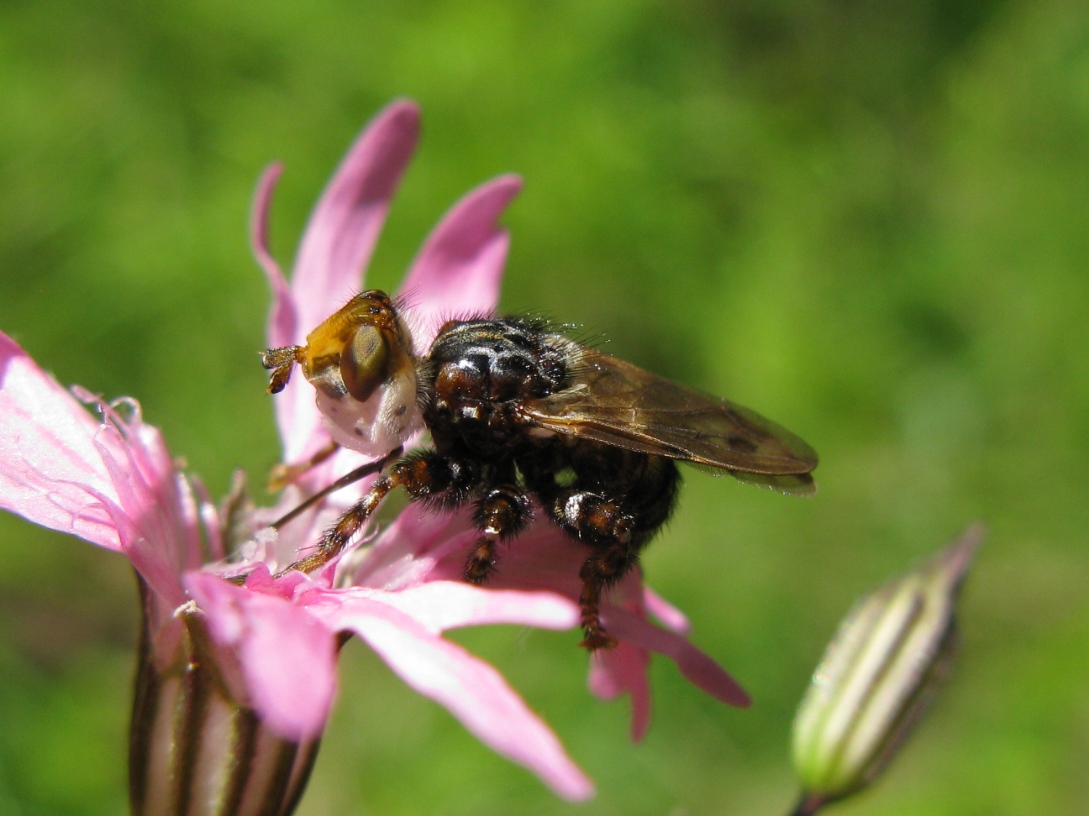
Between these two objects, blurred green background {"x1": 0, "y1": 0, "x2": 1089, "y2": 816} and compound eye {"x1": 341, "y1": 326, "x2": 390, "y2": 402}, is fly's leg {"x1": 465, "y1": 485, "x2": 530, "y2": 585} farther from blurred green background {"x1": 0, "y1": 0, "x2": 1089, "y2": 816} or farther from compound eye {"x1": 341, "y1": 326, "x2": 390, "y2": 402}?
blurred green background {"x1": 0, "y1": 0, "x2": 1089, "y2": 816}

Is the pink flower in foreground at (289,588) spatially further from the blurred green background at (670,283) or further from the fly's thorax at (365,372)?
the blurred green background at (670,283)

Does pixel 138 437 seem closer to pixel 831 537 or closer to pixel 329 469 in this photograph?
pixel 329 469

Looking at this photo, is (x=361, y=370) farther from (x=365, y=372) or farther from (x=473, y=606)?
(x=473, y=606)

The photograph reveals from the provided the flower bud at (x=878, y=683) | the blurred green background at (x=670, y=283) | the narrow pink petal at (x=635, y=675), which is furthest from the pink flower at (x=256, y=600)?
the blurred green background at (x=670, y=283)

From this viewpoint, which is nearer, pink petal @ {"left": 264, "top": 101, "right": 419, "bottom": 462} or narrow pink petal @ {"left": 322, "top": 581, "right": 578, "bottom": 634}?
narrow pink petal @ {"left": 322, "top": 581, "right": 578, "bottom": 634}

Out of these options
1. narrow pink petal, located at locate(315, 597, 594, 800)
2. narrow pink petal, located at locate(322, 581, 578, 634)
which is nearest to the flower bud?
narrow pink petal, located at locate(322, 581, 578, 634)

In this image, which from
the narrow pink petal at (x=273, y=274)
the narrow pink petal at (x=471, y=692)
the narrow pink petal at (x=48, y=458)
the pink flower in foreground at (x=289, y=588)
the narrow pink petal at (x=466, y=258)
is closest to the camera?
the narrow pink petal at (x=471, y=692)

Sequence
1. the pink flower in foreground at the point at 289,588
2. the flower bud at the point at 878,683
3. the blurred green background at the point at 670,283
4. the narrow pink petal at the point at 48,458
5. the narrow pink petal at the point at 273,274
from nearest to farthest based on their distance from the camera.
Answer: the pink flower in foreground at the point at 289,588
the narrow pink petal at the point at 48,458
the narrow pink petal at the point at 273,274
the flower bud at the point at 878,683
the blurred green background at the point at 670,283
